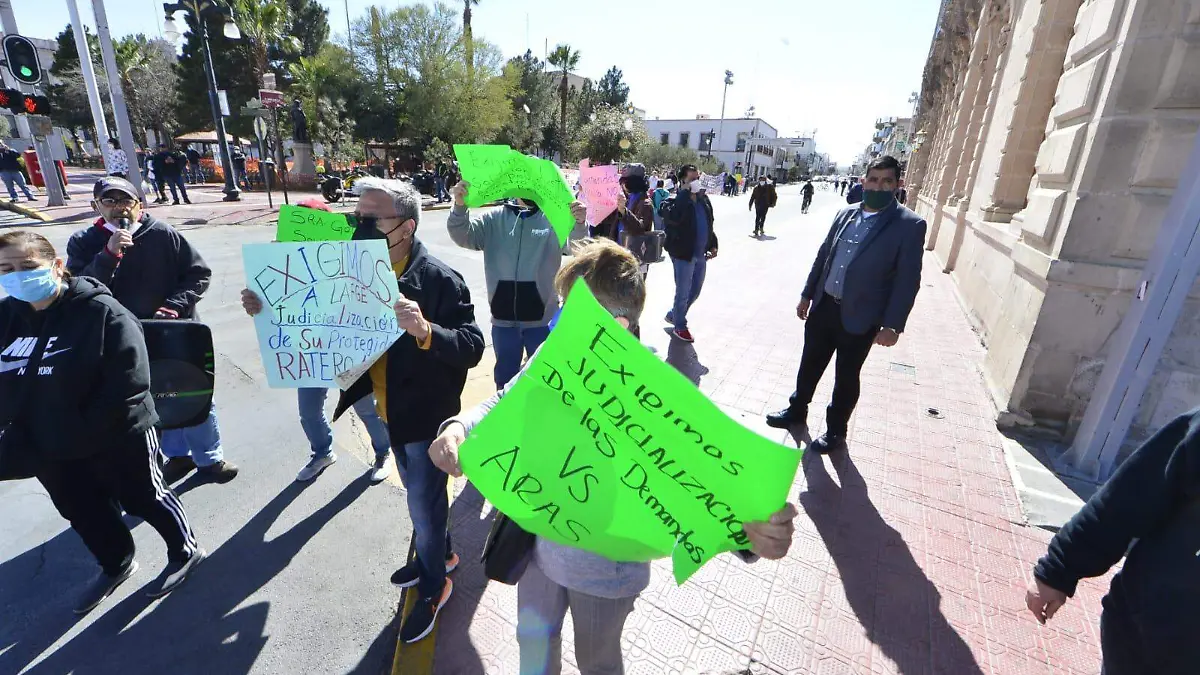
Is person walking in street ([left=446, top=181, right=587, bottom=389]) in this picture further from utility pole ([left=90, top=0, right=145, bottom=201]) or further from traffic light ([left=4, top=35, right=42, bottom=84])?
utility pole ([left=90, top=0, right=145, bottom=201])

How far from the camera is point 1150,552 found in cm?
142

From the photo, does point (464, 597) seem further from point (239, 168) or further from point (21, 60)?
point (239, 168)

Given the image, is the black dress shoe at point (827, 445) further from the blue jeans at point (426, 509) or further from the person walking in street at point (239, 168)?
the person walking in street at point (239, 168)

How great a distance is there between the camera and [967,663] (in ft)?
7.72

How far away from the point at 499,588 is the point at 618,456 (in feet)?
5.89

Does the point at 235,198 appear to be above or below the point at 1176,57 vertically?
below

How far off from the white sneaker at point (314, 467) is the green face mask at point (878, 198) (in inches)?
161

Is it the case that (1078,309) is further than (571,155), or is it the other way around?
(571,155)

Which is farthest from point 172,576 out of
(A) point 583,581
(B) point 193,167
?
(B) point 193,167

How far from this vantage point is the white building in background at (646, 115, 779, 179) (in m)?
83.3

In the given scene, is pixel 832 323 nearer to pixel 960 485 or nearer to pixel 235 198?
pixel 960 485

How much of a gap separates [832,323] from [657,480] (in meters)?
3.12

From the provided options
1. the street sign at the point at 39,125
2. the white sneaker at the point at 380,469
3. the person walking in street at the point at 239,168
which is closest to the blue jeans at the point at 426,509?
the white sneaker at the point at 380,469

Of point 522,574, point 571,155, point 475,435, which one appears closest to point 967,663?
point 522,574
